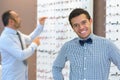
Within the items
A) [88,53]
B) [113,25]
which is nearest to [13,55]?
[113,25]

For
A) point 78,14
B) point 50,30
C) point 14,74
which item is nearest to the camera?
point 78,14

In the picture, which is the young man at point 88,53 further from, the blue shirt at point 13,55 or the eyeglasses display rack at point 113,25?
the blue shirt at point 13,55

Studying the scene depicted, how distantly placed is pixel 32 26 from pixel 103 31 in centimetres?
145

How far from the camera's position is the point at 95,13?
9.69ft

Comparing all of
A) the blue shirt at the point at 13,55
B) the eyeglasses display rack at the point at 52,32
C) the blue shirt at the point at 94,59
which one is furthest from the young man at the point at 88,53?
the eyeglasses display rack at the point at 52,32

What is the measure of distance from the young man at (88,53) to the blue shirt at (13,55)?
0.95 m

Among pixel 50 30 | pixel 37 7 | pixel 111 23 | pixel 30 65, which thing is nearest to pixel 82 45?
pixel 111 23

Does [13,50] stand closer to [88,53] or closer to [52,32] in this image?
[52,32]

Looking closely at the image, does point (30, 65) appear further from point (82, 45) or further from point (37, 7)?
point (82, 45)

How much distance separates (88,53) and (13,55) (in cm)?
116

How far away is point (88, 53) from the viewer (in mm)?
1938

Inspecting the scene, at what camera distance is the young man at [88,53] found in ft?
6.23

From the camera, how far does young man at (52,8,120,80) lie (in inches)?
74.8

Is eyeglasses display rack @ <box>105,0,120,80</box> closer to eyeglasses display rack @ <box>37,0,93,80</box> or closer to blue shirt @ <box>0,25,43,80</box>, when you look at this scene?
eyeglasses display rack @ <box>37,0,93,80</box>
